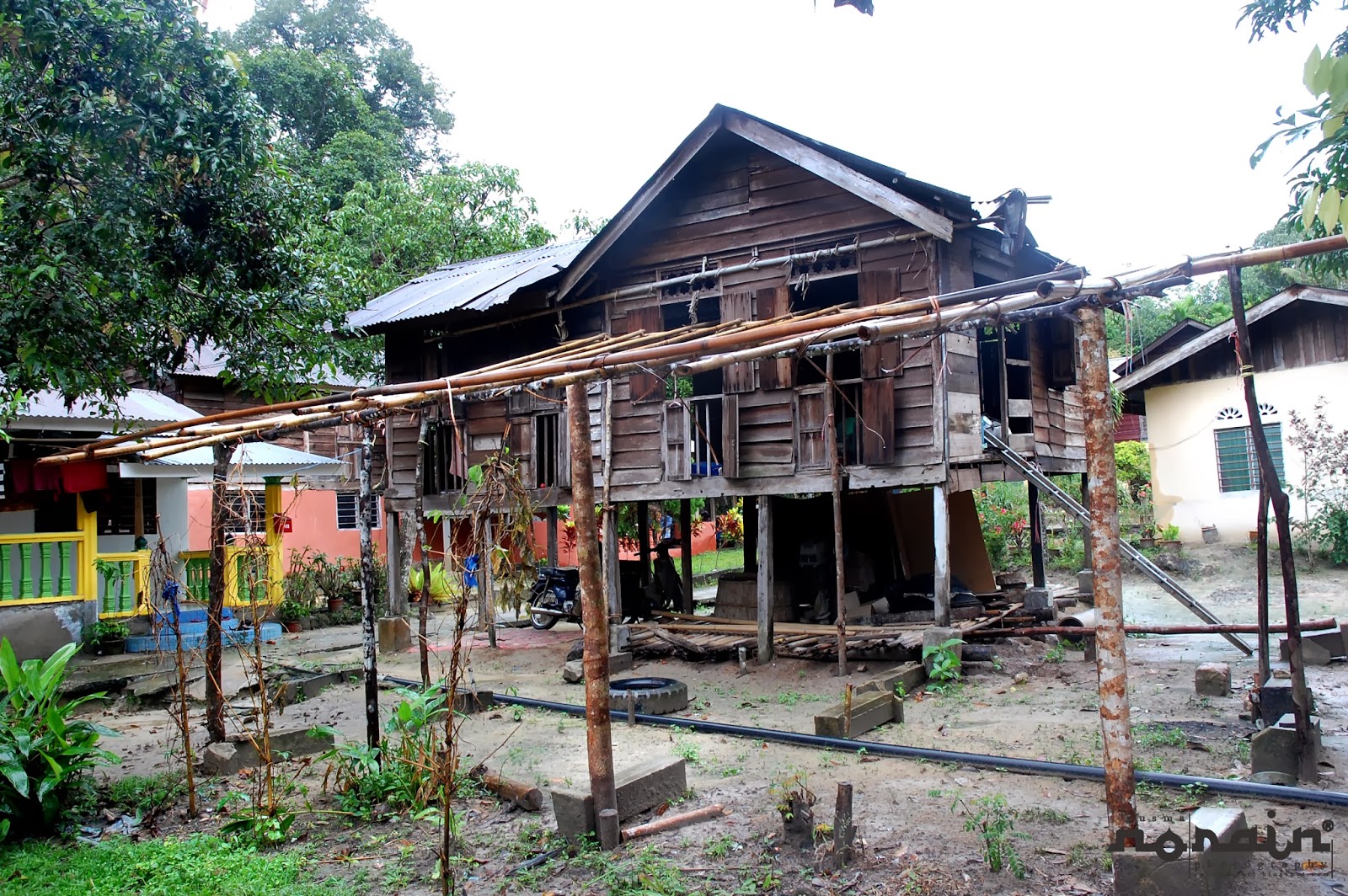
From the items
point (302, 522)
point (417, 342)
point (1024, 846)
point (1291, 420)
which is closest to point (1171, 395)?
point (1291, 420)

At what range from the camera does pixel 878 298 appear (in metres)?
10.7

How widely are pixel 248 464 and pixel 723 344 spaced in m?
12.8

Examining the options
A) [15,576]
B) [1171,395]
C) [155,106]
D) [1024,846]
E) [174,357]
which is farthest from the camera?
[1171,395]

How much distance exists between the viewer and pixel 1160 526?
19.1m

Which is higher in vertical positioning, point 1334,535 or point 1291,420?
point 1291,420

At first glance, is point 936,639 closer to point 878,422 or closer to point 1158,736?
point 878,422

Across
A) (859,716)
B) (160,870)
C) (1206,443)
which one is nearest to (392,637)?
(859,716)

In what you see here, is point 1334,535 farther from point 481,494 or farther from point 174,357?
point 174,357

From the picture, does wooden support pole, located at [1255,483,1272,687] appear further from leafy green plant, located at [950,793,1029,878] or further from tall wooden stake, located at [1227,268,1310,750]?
leafy green plant, located at [950,793,1029,878]

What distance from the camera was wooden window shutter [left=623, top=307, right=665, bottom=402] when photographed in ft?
40.8

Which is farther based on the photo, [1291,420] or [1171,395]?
[1171,395]

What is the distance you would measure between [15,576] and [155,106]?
8.61 m

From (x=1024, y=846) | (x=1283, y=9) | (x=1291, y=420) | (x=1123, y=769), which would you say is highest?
(x=1283, y=9)

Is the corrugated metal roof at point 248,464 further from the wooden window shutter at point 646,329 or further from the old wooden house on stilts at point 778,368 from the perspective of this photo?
the wooden window shutter at point 646,329
